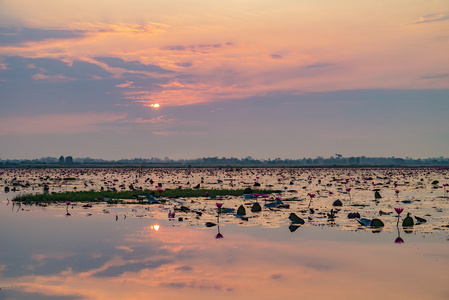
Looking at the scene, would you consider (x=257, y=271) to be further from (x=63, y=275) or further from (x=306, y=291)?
(x=63, y=275)

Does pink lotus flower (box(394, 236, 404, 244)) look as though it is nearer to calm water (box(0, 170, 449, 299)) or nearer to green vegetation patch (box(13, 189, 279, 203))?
calm water (box(0, 170, 449, 299))

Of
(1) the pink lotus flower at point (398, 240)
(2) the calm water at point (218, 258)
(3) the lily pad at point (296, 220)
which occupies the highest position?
(3) the lily pad at point (296, 220)

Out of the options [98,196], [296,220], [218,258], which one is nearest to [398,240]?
[296,220]

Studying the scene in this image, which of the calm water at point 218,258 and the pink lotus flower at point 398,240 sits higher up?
the pink lotus flower at point 398,240

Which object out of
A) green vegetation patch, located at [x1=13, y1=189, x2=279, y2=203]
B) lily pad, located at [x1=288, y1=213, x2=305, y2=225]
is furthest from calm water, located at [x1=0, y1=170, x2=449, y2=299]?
green vegetation patch, located at [x1=13, y1=189, x2=279, y2=203]

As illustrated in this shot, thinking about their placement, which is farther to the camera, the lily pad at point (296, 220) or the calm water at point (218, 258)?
the lily pad at point (296, 220)

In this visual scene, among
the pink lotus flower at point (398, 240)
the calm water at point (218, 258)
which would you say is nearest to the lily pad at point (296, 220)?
the calm water at point (218, 258)

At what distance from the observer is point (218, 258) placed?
44.7 ft

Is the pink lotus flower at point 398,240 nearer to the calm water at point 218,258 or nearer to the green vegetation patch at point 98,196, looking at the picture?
the calm water at point 218,258

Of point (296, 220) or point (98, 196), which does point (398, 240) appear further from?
point (98, 196)

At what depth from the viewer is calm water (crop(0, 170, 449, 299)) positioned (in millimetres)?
10484

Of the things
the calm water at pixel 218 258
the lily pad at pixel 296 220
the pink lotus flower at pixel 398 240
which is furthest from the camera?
the lily pad at pixel 296 220

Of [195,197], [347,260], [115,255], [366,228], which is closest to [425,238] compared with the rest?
[366,228]

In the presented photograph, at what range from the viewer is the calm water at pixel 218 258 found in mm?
10484
